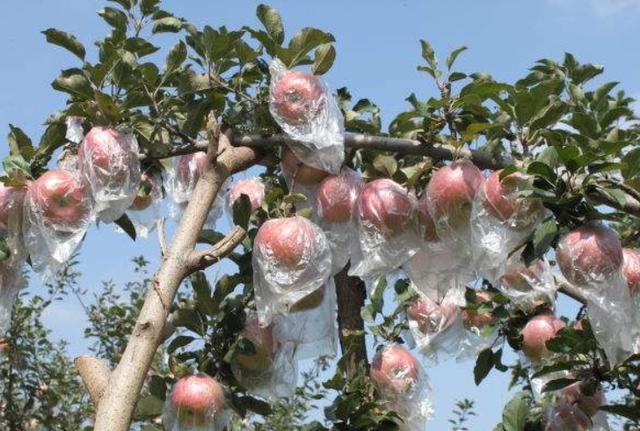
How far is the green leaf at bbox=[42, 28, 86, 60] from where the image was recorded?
203cm

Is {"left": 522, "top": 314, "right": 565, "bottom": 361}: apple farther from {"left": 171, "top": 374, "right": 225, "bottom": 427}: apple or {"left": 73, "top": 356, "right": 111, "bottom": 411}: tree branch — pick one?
{"left": 73, "top": 356, "right": 111, "bottom": 411}: tree branch

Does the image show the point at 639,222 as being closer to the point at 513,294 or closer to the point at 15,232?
the point at 513,294

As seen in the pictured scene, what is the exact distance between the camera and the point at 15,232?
1.92 meters

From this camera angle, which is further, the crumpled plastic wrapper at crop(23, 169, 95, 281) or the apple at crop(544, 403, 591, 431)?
the apple at crop(544, 403, 591, 431)

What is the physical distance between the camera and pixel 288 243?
1812 millimetres

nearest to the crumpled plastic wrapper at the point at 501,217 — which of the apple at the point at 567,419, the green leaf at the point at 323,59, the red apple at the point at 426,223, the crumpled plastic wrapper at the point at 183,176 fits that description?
the red apple at the point at 426,223

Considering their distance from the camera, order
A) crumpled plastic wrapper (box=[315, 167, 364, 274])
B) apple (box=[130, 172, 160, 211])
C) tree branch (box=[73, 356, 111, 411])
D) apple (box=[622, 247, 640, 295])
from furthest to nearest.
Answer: apple (box=[130, 172, 160, 211]) < crumpled plastic wrapper (box=[315, 167, 364, 274]) < apple (box=[622, 247, 640, 295]) < tree branch (box=[73, 356, 111, 411])

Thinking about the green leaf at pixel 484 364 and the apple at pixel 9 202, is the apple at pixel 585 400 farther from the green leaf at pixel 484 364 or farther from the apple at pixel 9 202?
the apple at pixel 9 202

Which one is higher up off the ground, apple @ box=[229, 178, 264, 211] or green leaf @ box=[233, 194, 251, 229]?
apple @ box=[229, 178, 264, 211]

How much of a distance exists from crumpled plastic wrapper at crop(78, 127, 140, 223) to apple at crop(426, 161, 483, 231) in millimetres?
652

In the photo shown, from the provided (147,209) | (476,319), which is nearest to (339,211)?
(147,209)

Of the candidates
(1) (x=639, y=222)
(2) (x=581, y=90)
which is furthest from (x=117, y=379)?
(1) (x=639, y=222)

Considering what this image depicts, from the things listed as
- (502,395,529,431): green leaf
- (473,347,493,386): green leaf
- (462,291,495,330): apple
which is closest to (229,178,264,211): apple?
(462,291,495,330): apple

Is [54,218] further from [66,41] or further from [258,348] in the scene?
[258,348]
